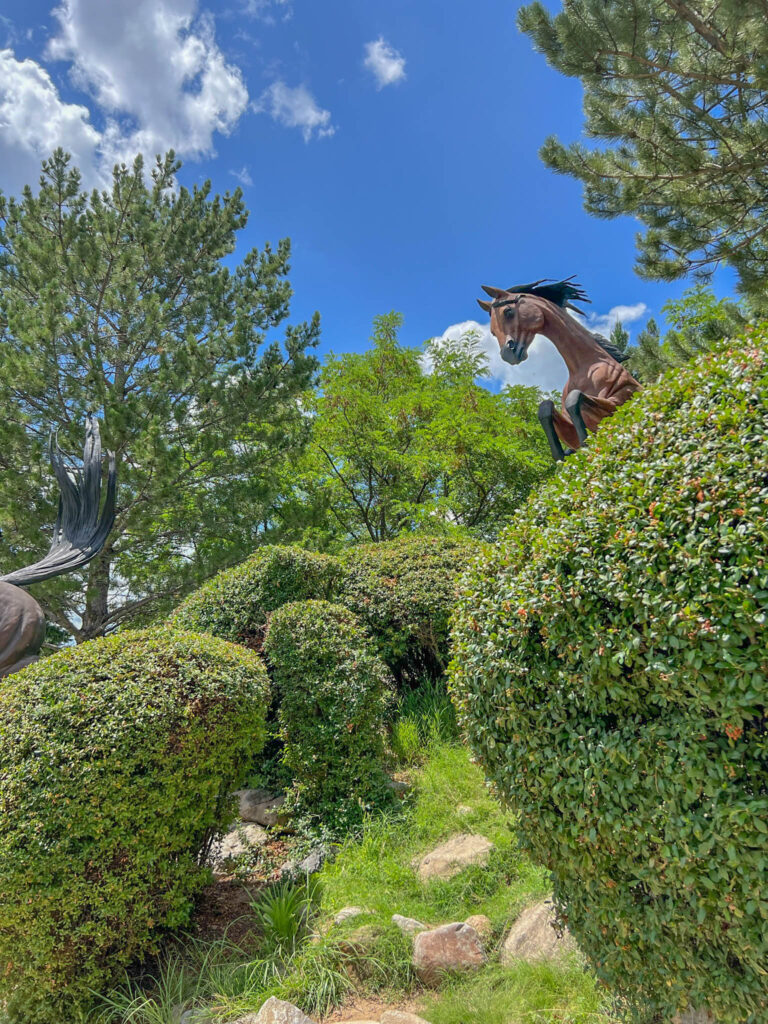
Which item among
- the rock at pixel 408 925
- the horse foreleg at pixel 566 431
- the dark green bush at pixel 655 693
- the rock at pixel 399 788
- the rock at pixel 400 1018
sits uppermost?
the horse foreleg at pixel 566 431

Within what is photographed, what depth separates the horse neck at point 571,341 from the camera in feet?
15.7

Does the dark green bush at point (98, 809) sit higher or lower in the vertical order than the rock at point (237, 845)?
higher

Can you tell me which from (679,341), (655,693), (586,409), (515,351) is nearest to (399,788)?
(655,693)

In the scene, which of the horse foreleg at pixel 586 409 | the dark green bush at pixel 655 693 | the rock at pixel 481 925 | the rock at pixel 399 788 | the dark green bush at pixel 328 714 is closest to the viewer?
the dark green bush at pixel 655 693

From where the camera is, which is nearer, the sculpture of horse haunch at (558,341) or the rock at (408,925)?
the rock at (408,925)

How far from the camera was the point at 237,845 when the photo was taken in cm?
424

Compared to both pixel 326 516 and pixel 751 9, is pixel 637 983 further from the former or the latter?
pixel 326 516

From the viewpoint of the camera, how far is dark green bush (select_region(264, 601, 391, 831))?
418 centimetres

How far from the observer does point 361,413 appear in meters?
13.2

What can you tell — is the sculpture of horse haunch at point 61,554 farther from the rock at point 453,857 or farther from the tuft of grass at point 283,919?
the rock at point 453,857

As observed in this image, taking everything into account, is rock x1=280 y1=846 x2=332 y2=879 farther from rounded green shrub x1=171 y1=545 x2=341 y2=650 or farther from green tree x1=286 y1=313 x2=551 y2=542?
green tree x1=286 y1=313 x2=551 y2=542

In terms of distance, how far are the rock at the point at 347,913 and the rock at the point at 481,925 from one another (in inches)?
22.3

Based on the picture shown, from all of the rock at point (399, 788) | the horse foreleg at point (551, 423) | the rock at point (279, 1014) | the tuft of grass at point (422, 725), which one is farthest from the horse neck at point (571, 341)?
the rock at point (279, 1014)

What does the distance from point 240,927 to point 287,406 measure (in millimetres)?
9122
